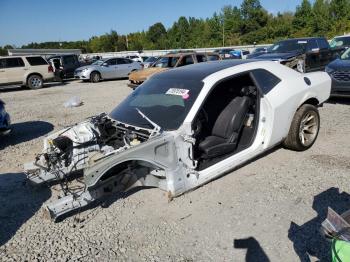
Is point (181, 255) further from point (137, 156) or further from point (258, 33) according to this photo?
point (258, 33)

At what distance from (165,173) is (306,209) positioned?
1617mm

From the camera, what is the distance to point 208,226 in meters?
3.53

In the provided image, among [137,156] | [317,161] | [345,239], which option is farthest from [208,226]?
[317,161]

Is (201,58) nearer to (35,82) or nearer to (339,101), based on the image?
(339,101)

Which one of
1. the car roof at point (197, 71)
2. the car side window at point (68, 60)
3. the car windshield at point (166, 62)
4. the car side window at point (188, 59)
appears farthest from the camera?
the car side window at point (68, 60)

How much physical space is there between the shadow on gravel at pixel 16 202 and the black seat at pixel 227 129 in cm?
222

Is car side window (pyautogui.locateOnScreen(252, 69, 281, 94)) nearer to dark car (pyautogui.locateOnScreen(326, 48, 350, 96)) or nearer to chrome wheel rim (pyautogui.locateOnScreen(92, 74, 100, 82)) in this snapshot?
dark car (pyautogui.locateOnScreen(326, 48, 350, 96))

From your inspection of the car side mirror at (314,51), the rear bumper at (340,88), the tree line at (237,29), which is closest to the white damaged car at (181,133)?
the rear bumper at (340,88)

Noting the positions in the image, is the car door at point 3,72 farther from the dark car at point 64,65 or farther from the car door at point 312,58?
the car door at point 312,58

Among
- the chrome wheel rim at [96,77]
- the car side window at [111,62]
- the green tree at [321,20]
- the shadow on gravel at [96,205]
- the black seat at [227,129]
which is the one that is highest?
the green tree at [321,20]

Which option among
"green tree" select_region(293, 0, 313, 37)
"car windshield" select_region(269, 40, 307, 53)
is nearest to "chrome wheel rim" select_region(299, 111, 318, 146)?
"car windshield" select_region(269, 40, 307, 53)

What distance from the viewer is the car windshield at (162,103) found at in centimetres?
403

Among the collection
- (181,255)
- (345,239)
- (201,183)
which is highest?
(345,239)

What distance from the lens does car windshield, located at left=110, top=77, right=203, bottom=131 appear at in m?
4.03
